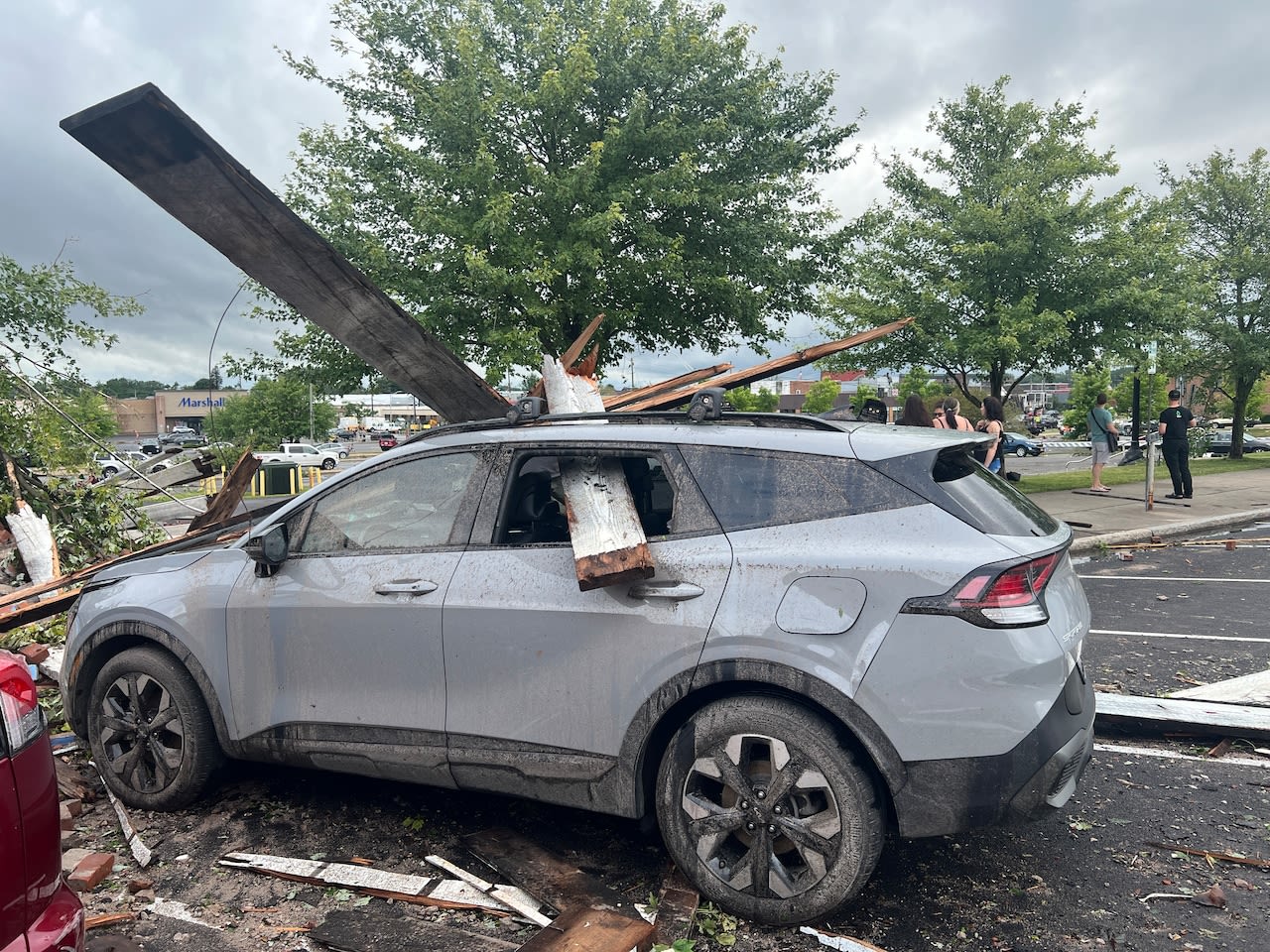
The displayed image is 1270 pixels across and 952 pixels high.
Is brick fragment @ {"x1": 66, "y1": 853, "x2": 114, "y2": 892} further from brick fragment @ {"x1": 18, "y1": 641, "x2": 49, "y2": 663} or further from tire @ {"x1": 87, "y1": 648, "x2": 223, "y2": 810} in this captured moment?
brick fragment @ {"x1": 18, "y1": 641, "x2": 49, "y2": 663}

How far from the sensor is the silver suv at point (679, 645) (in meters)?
2.68

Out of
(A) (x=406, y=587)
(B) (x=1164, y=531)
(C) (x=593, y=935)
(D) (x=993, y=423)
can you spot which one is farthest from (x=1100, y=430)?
(C) (x=593, y=935)

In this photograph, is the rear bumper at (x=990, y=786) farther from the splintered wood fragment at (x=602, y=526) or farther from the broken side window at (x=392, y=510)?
the broken side window at (x=392, y=510)

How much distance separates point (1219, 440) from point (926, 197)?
3673cm

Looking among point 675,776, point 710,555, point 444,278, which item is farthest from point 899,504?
point 444,278

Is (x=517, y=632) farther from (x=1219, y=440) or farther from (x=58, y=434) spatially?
(x=1219, y=440)

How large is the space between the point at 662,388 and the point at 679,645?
12.9 ft

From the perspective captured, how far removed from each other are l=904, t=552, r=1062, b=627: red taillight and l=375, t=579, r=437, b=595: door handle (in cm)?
177

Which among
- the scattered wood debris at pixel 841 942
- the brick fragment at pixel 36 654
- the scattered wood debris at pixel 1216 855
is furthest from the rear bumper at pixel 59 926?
the brick fragment at pixel 36 654

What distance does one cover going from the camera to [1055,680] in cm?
269

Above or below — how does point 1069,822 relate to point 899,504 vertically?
below

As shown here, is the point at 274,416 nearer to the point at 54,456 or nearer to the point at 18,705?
the point at 54,456

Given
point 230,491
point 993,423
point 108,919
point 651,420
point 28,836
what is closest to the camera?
point 28,836

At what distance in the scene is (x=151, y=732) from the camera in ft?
12.7
